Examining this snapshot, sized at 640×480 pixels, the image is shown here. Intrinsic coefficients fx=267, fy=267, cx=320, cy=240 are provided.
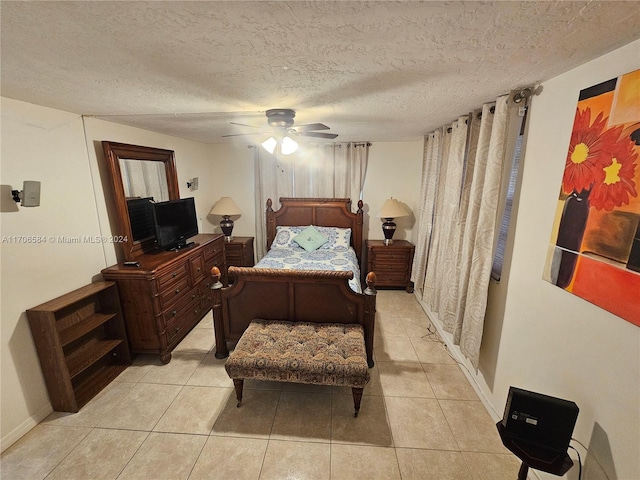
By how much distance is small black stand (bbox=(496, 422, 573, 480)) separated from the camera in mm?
1146

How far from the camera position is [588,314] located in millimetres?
1211

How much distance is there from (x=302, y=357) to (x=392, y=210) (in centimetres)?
259

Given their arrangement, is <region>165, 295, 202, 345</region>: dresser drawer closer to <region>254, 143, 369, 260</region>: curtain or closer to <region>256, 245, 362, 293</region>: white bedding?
<region>256, 245, 362, 293</region>: white bedding

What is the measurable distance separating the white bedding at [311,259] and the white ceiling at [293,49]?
1.79 m

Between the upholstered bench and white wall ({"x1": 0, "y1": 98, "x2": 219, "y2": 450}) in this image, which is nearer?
white wall ({"x1": 0, "y1": 98, "x2": 219, "y2": 450})

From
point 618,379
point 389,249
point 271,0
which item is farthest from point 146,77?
point 389,249

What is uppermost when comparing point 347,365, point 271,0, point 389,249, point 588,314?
point 271,0

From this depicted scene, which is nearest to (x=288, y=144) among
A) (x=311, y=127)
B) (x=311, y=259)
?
(x=311, y=127)

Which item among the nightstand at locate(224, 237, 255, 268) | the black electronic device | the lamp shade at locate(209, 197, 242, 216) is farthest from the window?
the lamp shade at locate(209, 197, 242, 216)

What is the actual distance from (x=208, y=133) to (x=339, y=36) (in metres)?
2.69

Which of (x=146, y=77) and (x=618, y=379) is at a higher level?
(x=146, y=77)

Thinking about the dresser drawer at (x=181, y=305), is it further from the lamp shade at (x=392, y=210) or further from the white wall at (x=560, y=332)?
the white wall at (x=560, y=332)

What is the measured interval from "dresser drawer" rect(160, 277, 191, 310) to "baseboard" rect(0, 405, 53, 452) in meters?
0.98

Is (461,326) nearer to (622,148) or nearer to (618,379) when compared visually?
(618,379)
